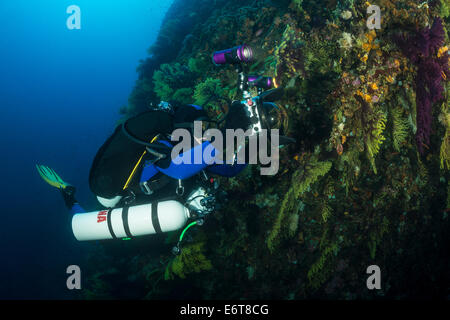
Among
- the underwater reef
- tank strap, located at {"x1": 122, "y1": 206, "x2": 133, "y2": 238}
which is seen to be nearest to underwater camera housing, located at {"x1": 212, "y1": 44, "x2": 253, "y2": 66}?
the underwater reef

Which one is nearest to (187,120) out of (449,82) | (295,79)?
(295,79)

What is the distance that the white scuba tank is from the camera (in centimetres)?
256

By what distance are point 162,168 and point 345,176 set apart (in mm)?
2314

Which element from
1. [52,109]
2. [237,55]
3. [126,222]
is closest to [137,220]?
[126,222]

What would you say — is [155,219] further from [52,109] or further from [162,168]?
[52,109]

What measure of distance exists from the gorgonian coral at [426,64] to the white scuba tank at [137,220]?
2.90 metres

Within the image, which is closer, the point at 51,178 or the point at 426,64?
the point at 426,64

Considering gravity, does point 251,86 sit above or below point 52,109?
below

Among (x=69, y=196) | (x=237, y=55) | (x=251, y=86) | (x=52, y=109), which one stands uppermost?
(x=52, y=109)

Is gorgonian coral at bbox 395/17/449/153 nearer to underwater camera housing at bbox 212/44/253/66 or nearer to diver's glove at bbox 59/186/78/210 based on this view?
underwater camera housing at bbox 212/44/253/66

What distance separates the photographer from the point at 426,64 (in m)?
2.37

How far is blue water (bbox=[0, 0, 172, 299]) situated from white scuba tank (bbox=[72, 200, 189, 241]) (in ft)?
23.5
